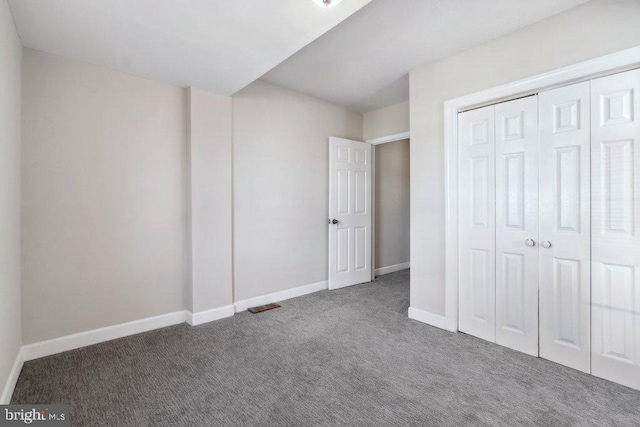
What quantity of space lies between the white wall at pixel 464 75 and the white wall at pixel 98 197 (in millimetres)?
2386

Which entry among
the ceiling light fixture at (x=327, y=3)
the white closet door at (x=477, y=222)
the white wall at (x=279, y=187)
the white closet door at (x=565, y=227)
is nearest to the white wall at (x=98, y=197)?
the white wall at (x=279, y=187)

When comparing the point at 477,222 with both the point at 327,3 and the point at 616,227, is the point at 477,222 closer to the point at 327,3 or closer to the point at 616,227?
the point at 616,227

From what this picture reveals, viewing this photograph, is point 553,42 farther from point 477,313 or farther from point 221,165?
point 221,165

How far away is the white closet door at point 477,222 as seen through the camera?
2.72 m

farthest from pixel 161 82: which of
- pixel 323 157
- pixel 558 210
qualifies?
pixel 558 210

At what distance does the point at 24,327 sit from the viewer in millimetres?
2383

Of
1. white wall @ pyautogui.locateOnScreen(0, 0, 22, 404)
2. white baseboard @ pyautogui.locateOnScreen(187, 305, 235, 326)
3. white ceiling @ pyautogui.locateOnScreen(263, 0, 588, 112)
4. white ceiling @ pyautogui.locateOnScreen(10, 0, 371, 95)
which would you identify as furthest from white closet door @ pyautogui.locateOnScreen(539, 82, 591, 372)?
white wall @ pyautogui.locateOnScreen(0, 0, 22, 404)

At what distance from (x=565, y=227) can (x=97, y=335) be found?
386 cm

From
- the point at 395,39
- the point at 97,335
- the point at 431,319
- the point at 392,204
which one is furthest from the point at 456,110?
the point at 97,335

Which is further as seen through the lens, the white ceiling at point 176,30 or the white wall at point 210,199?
the white wall at point 210,199

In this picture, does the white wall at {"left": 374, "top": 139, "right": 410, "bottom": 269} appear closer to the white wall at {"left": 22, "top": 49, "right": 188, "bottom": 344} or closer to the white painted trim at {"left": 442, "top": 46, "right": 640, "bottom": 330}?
the white painted trim at {"left": 442, "top": 46, "right": 640, "bottom": 330}

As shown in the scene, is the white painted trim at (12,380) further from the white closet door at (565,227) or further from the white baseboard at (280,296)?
the white closet door at (565,227)

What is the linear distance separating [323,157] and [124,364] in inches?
123

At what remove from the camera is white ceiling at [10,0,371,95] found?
1908 millimetres
